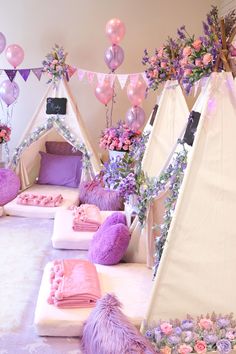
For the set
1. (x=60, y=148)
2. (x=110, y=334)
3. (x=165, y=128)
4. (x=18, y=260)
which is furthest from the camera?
(x=60, y=148)

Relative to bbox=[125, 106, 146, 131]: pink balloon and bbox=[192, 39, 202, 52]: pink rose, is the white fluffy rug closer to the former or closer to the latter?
bbox=[125, 106, 146, 131]: pink balloon

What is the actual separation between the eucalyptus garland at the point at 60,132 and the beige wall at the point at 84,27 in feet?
2.95

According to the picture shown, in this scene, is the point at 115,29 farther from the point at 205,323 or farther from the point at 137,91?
the point at 205,323

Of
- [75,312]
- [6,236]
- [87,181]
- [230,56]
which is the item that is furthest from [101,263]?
[87,181]

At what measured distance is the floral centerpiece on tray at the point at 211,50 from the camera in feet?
6.48

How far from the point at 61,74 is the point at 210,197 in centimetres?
329

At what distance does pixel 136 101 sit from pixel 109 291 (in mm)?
2976

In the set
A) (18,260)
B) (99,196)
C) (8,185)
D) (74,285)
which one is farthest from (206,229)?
(8,185)

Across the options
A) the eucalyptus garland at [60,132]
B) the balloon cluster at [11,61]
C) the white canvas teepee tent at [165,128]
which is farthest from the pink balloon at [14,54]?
the white canvas teepee tent at [165,128]

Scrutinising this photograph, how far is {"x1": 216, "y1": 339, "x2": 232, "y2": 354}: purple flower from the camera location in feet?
5.95

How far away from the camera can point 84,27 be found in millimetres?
5391

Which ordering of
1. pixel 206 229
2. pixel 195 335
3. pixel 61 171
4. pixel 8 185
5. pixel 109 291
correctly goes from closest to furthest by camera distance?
pixel 195 335
pixel 206 229
pixel 109 291
pixel 8 185
pixel 61 171

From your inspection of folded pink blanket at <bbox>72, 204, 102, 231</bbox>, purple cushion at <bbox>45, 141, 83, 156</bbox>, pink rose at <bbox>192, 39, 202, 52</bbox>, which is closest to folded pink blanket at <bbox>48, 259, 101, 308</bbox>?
folded pink blanket at <bbox>72, 204, 102, 231</bbox>

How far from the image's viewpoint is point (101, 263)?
9.00ft
